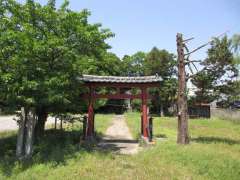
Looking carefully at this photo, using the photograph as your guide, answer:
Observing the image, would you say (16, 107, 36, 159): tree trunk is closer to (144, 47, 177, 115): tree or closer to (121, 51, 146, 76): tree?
(144, 47, 177, 115): tree

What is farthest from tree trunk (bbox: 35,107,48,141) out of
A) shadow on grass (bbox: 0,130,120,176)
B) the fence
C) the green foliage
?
the fence

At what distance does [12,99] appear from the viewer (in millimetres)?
9602

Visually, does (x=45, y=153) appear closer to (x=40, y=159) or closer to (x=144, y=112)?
(x=40, y=159)

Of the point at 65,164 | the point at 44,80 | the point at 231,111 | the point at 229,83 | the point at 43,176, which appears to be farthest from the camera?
the point at 229,83

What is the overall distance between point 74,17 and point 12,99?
362 centimetres

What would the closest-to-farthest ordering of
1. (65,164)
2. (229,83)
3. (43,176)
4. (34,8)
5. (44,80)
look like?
(43,176) → (65,164) → (44,80) → (34,8) → (229,83)

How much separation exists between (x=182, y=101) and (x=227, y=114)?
22353mm

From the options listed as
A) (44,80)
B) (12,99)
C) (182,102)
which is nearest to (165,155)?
(182,102)

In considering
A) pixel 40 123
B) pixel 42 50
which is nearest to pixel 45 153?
pixel 40 123

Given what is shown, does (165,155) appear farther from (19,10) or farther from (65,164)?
(19,10)

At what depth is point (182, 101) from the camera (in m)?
12.0

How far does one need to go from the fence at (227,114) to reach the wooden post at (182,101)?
1914cm

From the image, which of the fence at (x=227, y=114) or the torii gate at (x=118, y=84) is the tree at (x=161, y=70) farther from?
the torii gate at (x=118, y=84)

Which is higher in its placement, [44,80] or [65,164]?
[44,80]
